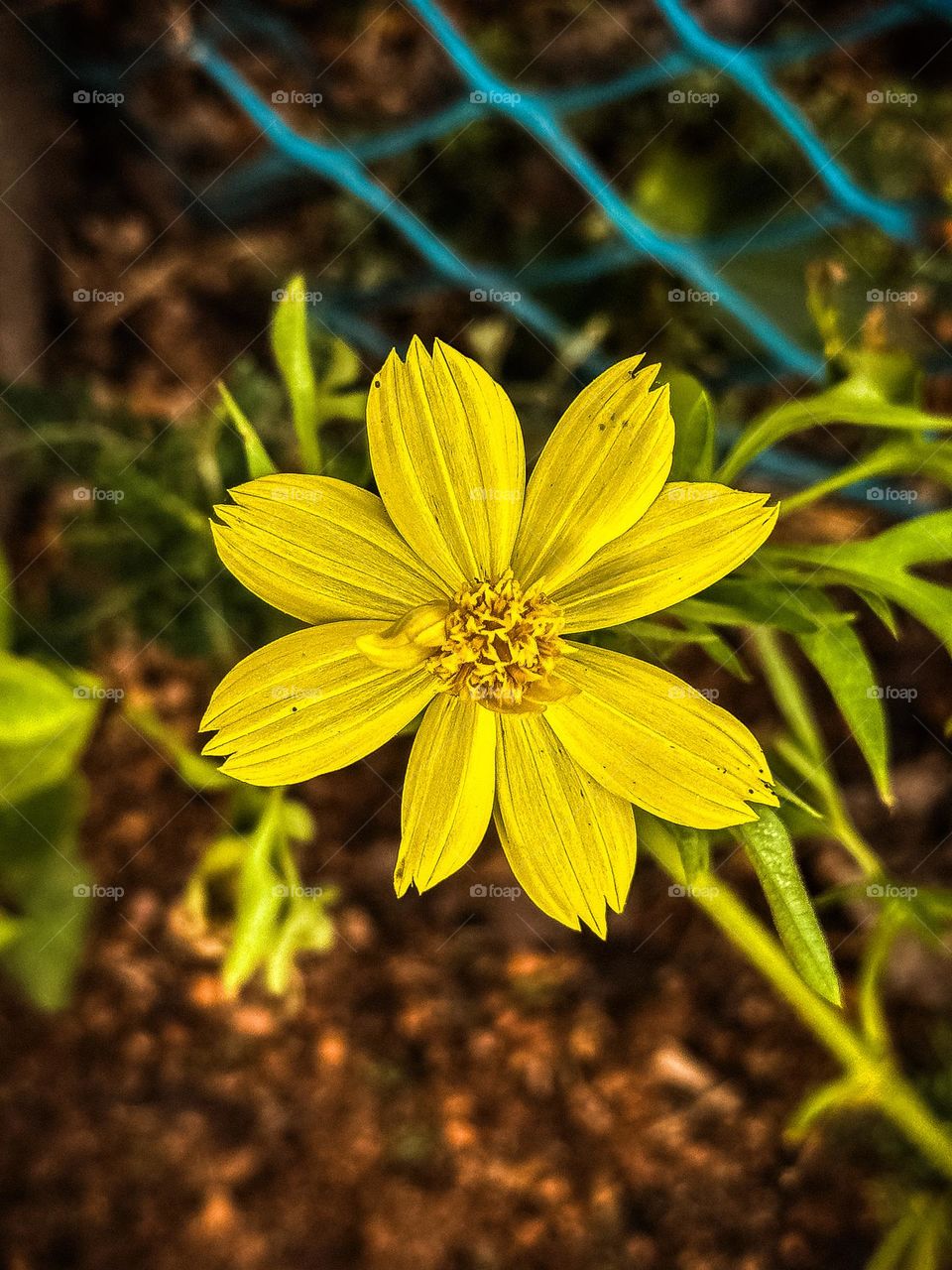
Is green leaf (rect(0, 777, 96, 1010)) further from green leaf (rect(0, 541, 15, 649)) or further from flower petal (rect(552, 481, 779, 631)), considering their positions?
flower petal (rect(552, 481, 779, 631))

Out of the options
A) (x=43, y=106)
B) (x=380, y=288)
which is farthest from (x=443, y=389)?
(x=43, y=106)

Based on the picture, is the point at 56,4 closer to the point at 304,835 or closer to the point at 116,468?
the point at 116,468

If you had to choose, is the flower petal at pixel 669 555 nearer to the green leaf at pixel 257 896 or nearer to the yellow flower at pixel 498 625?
the yellow flower at pixel 498 625

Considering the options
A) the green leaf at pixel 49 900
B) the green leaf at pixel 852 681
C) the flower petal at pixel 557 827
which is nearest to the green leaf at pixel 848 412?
the green leaf at pixel 852 681

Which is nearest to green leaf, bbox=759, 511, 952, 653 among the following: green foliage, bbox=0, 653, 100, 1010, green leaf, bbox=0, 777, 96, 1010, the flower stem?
the flower stem

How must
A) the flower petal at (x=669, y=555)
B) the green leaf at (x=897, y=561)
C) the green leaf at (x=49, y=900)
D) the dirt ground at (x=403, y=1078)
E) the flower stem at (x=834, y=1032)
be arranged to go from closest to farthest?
the flower petal at (x=669, y=555) → the green leaf at (x=897, y=561) → the flower stem at (x=834, y=1032) → the green leaf at (x=49, y=900) → the dirt ground at (x=403, y=1078)

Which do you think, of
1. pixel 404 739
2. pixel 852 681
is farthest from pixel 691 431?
pixel 404 739
